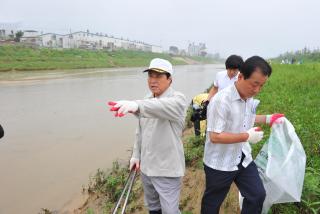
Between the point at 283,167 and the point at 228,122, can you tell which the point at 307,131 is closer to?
the point at 283,167

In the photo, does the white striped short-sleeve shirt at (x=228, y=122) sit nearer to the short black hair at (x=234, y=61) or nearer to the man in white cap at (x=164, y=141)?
the man in white cap at (x=164, y=141)

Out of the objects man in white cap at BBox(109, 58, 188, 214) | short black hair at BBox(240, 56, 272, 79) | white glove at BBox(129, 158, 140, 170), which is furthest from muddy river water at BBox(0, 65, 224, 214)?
short black hair at BBox(240, 56, 272, 79)

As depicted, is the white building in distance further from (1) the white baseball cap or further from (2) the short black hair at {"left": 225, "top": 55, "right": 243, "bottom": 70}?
(1) the white baseball cap

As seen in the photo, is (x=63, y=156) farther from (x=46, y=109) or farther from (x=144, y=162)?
(x=46, y=109)

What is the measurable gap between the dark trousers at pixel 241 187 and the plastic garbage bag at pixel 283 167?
0.12m

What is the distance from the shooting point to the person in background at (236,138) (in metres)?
2.12

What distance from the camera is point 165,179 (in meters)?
2.41

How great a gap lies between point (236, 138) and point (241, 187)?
17.6 inches

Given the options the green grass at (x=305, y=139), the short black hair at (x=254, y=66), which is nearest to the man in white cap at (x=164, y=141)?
the short black hair at (x=254, y=66)

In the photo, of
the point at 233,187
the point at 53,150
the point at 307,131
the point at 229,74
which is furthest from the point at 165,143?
the point at 53,150

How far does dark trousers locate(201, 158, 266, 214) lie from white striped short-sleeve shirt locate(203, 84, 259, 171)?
5 cm

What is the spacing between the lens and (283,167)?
7.66ft

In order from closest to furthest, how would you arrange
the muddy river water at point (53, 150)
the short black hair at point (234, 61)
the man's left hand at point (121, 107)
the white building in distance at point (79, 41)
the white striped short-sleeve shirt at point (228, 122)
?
the man's left hand at point (121, 107) < the white striped short-sleeve shirt at point (228, 122) < the short black hair at point (234, 61) < the muddy river water at point (53, 150) < the white building in distance at point (79, 41)

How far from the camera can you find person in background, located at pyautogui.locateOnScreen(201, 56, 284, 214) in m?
2.12
